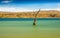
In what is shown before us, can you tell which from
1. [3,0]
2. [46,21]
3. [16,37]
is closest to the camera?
[16,37]

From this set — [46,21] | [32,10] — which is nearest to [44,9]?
[32,10]

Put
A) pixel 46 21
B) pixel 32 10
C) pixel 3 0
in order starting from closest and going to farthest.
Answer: pixel 3 0
pixel 32 10
pixel 46 21

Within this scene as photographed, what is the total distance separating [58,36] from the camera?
4.50m

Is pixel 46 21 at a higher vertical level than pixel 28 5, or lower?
lower

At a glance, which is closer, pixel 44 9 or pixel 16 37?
pixel 16 37

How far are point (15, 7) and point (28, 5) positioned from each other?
0.32 meters

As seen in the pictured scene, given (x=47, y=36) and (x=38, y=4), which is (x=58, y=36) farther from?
(x=38, y=4)

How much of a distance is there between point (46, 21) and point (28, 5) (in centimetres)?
302

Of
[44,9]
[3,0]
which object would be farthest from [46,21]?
[3,0]

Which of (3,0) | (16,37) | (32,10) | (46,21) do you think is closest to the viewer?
(16,37)

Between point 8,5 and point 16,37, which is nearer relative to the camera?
point 16,37

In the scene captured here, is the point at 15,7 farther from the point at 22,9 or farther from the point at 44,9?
the point at 44,9

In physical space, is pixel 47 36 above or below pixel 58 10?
below

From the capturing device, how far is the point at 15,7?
5301mm
